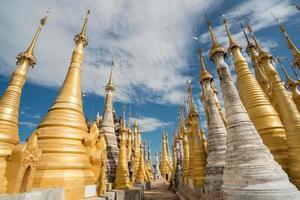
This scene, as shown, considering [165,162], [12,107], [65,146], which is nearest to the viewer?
[65,146]

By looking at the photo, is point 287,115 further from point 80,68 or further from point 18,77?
point 18,77

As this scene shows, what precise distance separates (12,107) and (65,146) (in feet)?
13.4

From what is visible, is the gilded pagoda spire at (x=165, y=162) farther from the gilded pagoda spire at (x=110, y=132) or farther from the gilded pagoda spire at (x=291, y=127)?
the gilded pagoda spire at (x=291, y=127)

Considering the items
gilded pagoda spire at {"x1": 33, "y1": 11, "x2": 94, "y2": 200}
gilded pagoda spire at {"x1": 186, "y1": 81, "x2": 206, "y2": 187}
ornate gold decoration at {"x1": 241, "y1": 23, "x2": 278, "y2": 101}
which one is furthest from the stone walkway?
gilded pagoda spire at {"x1": 33, "y1": 11, "x2": 94, "y2": 200}

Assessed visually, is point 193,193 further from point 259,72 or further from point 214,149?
point 259,72

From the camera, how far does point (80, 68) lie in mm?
13195

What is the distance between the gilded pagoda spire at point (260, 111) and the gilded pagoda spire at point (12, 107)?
1191 centimetres

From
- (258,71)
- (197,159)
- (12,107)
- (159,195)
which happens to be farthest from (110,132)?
(258,71)

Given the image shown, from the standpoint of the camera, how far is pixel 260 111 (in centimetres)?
1088

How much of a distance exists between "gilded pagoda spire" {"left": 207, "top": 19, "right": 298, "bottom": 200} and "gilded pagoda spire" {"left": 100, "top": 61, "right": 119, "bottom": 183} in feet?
49.7

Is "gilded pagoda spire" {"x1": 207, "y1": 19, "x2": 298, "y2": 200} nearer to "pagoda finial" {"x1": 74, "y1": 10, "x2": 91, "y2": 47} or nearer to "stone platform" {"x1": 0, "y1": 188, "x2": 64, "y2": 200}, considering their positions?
"stone platform" {"x1": 0, "y1": 188, "x2": 64, "y2": 200}

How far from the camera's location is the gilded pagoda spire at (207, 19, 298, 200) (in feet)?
19.0

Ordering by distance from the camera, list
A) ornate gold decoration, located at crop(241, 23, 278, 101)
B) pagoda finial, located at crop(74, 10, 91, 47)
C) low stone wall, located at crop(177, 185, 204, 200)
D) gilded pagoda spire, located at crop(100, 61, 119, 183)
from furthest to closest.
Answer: gilded pagoda spire, located at crop(100, 61, 119, 183) < ornate gold decoration, located at crop(241, 23, 278, 101) < pagoda finial, located at crop(74, 10, 91, 47) < low stone wall, located at crop(177, 185, 204, 200)

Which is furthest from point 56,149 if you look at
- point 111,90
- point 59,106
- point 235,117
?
point 111,90
